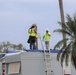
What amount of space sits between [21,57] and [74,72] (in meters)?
4.78

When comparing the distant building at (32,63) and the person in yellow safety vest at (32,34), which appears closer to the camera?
the distant building at (32,63)

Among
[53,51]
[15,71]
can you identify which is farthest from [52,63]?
[15,71]

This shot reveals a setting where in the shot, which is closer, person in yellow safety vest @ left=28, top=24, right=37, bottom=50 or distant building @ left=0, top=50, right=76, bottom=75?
distant building @ left=0, top=50, right=76, bottom=75

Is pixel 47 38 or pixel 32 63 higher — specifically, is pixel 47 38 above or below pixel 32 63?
above

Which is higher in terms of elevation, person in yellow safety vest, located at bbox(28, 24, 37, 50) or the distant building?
person in yellow safety vest, located at bbox(28, 24, 37, 50)

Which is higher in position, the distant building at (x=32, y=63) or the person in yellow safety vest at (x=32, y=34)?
the person in yellow safety vest at (x=32, y=34)

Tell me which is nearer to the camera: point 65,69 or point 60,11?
point 65,69

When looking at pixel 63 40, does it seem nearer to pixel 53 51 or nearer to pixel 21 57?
pixel 53 51

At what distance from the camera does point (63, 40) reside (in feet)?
92.0

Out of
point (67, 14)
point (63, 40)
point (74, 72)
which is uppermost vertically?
point (67, 14)

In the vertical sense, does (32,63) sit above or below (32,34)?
below

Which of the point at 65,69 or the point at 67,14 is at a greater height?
the point at 67,14

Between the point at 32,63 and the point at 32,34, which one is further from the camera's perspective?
the point at 32,34

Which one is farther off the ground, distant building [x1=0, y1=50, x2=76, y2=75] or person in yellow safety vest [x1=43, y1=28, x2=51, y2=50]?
person in yellow safety vest [x1=43, y1=28, x2=51, y2=50]
